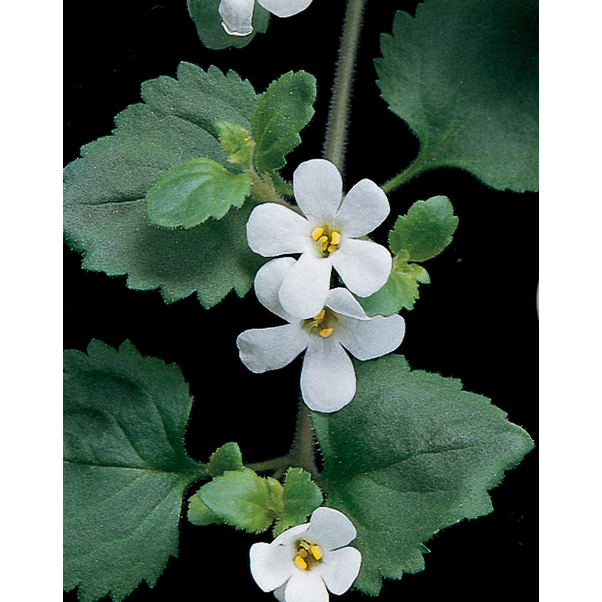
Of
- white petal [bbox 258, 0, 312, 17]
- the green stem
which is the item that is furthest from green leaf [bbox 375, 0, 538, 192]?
white petal [bbox 258, 0, 312, 17]

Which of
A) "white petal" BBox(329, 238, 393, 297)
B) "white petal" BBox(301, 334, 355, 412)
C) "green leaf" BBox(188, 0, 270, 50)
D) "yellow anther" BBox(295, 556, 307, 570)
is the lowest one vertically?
"yellow anther" BBox(295, 556, 307, 570)

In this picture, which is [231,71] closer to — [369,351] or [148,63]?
[148,63]

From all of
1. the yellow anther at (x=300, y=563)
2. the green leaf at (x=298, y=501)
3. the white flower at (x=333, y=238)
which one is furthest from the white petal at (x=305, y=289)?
the yellow anther at (x=300, y=563)

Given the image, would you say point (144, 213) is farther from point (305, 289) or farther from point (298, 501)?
point (298, 501)

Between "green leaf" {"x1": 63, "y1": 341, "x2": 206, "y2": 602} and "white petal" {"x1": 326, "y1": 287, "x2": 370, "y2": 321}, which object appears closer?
"white petal" {"x1": 326, "y1": 287, "x2": 370, "y2": 321}

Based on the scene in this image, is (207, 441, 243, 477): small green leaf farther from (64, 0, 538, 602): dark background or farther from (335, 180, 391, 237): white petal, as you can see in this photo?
(335, 180, 391, 237): white petal

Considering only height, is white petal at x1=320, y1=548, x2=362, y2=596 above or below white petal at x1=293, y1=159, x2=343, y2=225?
below

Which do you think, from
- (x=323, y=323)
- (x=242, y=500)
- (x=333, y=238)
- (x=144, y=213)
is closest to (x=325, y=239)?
(x=333, y=238)
